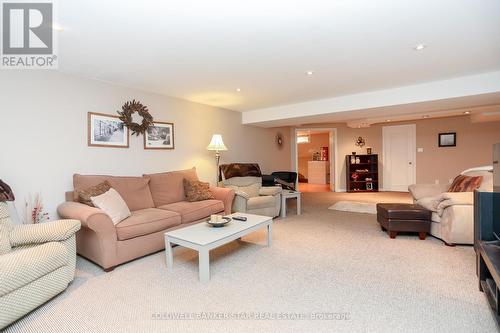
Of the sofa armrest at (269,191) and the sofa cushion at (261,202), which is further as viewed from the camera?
the sofa armrest at (269,191)

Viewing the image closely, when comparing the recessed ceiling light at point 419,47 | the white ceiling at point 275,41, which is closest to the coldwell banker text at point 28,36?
the white ceiling at point 275,41

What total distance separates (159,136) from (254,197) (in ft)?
6.06

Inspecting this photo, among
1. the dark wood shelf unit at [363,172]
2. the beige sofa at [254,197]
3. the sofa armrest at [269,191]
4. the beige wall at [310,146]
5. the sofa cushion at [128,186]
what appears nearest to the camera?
the sofa cushion at [128,186]

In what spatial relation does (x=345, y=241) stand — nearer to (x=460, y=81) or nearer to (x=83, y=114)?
(x=460, y=81)

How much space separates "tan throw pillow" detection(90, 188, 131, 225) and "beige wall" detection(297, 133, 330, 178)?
893 cm

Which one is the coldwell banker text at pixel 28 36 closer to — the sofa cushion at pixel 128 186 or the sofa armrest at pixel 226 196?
the sofa cushion at pixel 128 186

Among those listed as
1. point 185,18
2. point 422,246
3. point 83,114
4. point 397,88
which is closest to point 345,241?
point 422,246

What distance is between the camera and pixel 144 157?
3893 mm

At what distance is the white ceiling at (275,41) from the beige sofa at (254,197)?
1.73 m

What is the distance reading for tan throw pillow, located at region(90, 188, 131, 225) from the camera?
104 inches

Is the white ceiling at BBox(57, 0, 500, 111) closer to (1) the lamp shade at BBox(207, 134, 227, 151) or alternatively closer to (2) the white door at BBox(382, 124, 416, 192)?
(1) the lamp shade at BBox(207, 134, 227, 151)

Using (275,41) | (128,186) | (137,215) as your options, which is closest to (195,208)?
(137,215)

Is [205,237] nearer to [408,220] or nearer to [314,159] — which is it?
[408,220]

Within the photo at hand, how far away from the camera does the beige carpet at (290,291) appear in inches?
66.1
